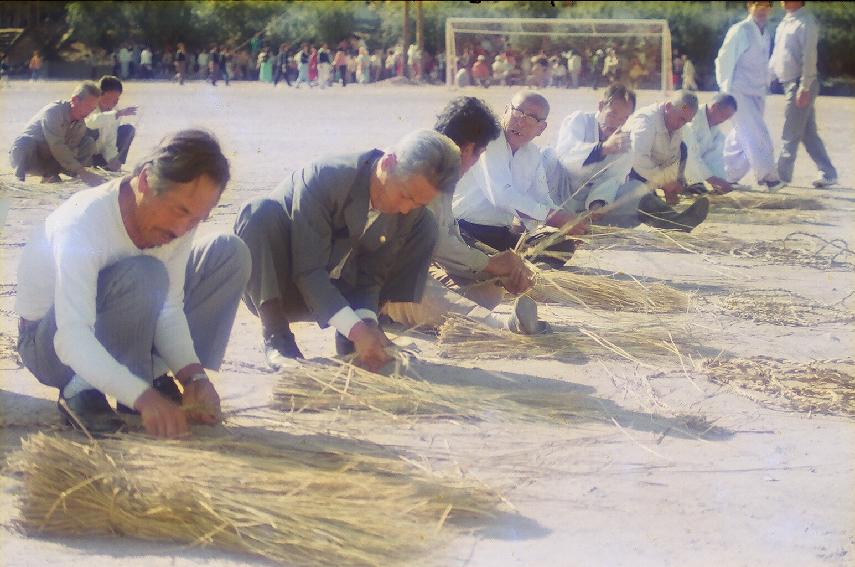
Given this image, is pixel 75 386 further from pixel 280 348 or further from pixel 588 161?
pixel 588 161

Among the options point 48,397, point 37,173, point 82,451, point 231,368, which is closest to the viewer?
point 82,451

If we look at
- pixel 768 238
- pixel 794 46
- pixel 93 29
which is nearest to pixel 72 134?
pixel 768 238

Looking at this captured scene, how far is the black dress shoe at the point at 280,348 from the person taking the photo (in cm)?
394

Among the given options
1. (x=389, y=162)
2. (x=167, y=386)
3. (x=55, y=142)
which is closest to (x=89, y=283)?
(x=167, y=386)

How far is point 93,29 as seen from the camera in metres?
Result: 37.7

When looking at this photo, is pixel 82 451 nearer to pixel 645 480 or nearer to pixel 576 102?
pixel 645 480

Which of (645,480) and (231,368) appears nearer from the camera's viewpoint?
(645,480)

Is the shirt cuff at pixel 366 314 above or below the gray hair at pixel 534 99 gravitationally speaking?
below

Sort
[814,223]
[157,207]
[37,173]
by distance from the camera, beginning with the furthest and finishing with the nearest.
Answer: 1. [37,173]
2. [814,223]
3. [157,207]

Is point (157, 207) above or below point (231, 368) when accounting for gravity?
above

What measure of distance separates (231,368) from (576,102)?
7.19 meters

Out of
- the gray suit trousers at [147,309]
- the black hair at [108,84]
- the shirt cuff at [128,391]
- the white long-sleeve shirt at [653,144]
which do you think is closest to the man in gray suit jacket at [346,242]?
the gray suit trousers at [147,309]

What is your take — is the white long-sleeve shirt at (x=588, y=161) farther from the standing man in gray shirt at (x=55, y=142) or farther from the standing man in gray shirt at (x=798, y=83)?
the standing man in gray shirt at (x=55, y=142)

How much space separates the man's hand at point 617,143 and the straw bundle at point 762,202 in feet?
7.21
